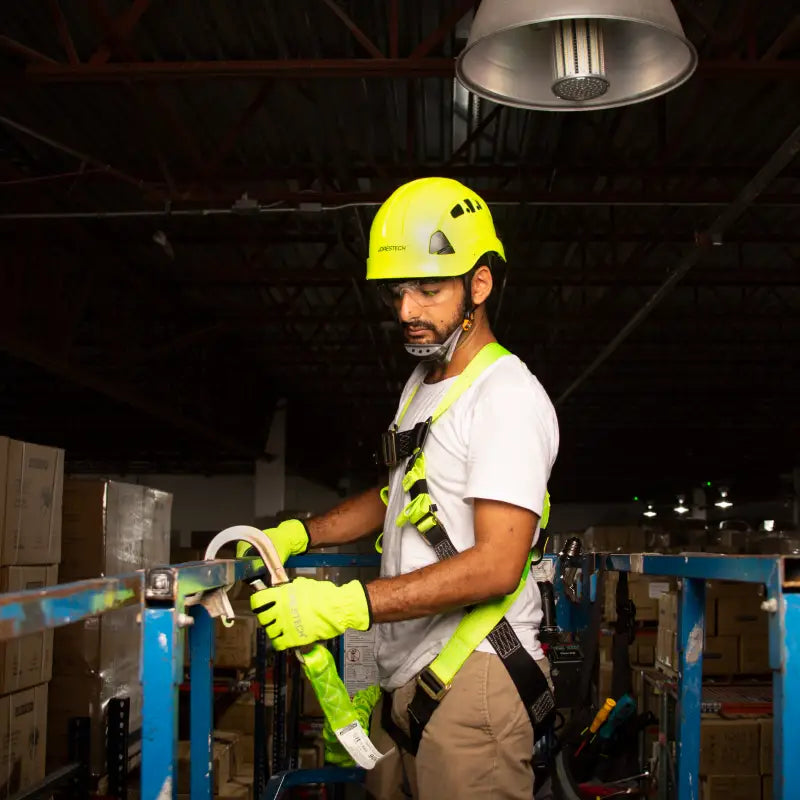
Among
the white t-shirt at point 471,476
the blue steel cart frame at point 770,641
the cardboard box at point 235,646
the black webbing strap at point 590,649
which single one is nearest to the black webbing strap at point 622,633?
the black webbing strap at point 590,649

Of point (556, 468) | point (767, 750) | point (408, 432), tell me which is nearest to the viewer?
point (408, 432)

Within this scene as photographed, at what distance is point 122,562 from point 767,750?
482cm

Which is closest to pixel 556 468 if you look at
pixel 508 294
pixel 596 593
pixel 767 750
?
pixel 508 294

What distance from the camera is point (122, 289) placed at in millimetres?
10711

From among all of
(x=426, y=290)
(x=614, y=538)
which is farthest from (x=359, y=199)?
(x=614, y=538)

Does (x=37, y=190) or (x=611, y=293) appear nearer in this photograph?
(x=37, y=190)

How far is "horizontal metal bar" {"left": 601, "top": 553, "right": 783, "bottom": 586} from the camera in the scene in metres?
1.97

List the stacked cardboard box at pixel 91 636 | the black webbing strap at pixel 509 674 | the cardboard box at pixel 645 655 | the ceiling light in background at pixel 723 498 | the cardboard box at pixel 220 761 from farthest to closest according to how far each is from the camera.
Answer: the ceiling light in background at pixel 723 498 < the cardboard box at pixel 645 655 < the cardboard box at pixel 220 761 < the stacked cardboard box at pixel 91 636 < the black webbing strap at pixel 509 674

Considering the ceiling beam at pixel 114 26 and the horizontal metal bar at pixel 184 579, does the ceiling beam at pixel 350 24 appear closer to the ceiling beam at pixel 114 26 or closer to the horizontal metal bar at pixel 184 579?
the ceiling beam at pixel 114 26

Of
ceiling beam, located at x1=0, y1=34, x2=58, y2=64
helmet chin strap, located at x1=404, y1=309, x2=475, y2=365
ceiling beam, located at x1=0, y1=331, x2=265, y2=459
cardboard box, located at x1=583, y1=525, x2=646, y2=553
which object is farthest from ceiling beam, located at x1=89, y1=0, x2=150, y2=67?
cardboard box, located at x1=583, y1=525, x2=646, y2=553

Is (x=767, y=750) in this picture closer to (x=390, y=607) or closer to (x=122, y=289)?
(x=390, y=607)

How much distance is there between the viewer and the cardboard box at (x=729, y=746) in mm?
6922

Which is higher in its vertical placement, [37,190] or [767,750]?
[37,190]

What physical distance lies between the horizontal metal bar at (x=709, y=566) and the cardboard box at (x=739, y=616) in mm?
5616
